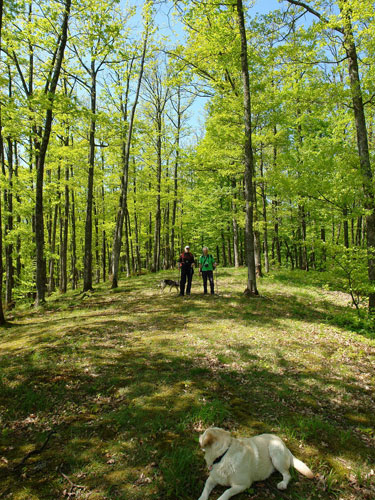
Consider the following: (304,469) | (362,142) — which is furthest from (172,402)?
(362,142)

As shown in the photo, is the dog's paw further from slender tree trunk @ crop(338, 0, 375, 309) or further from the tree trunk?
the tree trunk

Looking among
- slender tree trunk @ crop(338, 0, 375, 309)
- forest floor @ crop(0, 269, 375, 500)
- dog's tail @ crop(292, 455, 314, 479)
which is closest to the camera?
dog's tail @ crop(292, 455, 314, 479)

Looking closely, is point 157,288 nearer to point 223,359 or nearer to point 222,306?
point 222,306

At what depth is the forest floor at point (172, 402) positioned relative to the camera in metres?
2.82

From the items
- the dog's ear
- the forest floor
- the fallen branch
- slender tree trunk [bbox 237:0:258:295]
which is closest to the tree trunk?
the forest floor

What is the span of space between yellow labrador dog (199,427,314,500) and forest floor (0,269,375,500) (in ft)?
0.50

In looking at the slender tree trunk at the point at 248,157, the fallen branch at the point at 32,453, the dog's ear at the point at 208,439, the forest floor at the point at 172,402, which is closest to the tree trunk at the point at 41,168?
the forest floor at the point at 172,402

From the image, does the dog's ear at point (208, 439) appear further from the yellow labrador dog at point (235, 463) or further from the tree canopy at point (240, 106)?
the tree canopy at point (240, 106)

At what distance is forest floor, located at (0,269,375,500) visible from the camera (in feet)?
9.24

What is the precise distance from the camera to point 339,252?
781 cm

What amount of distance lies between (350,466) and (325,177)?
8066 mm

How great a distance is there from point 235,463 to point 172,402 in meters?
1.73

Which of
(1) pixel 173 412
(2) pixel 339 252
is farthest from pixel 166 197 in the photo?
(1) pixel 173 412

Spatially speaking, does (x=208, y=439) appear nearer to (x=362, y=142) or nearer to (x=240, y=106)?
(x=362, y=142)
